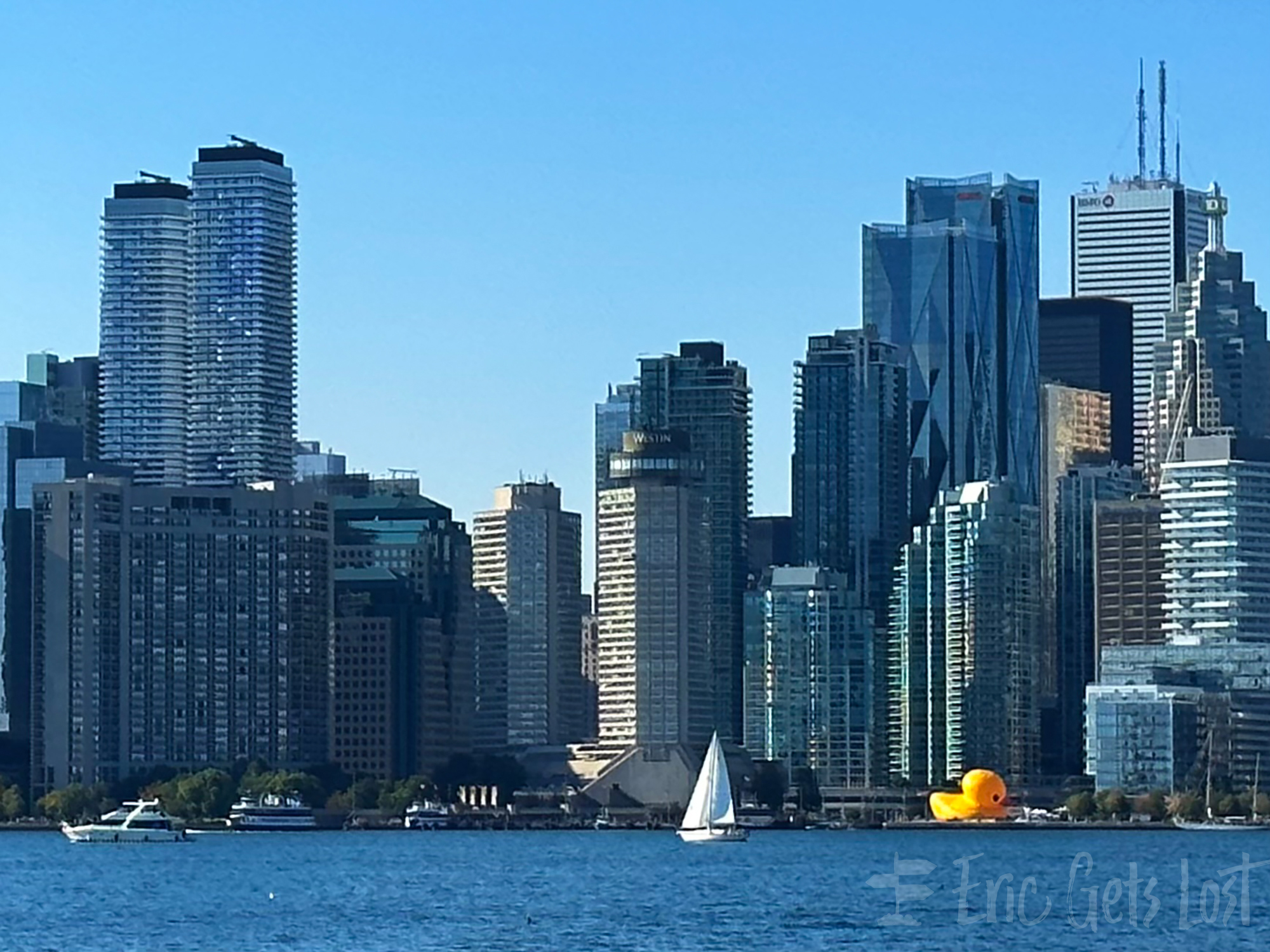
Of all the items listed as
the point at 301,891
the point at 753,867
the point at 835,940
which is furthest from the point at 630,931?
the point at 753,867

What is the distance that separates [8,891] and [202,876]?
17.2m

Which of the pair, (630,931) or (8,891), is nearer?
(630,931)

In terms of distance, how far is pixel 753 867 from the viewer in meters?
192

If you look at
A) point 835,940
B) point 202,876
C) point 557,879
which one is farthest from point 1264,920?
point 202,876

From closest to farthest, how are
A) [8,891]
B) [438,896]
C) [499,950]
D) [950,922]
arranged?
[499,950] → [950,922] → [438,896] → [8,891]

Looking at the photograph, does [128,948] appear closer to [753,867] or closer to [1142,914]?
A: [1142,914]

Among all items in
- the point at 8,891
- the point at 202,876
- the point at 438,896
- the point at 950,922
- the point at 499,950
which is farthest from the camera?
the point at 202,876

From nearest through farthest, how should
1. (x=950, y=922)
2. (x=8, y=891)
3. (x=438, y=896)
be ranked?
(x=950, y=922) < (x=438, y=896) < (x=8, y=891)

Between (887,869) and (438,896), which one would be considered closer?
(438,896)

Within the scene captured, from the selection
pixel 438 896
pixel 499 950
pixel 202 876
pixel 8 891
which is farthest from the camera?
pixel 202 876

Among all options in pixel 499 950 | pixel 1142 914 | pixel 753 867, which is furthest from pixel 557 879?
pixel 499 950

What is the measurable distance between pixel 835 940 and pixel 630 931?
10.4 m

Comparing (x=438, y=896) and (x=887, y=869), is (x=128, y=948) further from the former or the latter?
(x=887, y=869)

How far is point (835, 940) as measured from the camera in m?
122
